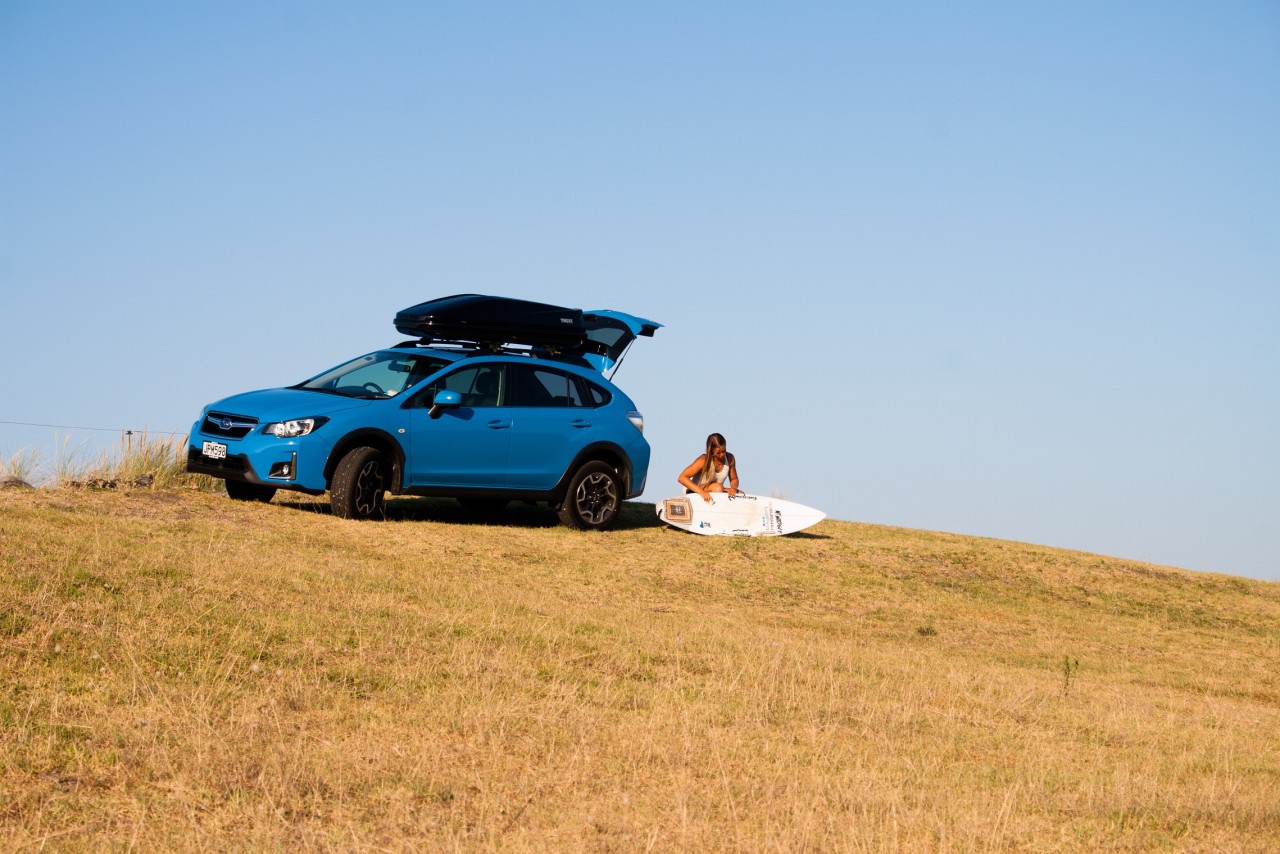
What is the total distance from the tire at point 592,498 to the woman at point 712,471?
54.7 inches

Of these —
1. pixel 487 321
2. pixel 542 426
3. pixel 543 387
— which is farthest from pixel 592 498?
pixel 487 321

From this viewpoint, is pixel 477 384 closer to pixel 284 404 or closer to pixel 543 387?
pixel 543 387

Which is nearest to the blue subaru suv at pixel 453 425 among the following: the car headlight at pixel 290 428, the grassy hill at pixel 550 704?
the car headlight at pixel 290 428

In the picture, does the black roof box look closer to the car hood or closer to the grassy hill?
the car hood

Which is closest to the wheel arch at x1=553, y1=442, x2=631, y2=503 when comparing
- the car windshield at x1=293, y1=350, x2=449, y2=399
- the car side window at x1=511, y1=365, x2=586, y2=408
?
the car side window at x1=511, y1=365, x2=586, y2=408

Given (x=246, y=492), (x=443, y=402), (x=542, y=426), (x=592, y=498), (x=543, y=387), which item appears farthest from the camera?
(x=592, y=498)

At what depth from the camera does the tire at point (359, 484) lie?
14477 mm

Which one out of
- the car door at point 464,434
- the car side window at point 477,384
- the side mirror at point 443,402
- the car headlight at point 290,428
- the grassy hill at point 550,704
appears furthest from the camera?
the car side window at point 477,384

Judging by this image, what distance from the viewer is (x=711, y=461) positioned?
17.6m

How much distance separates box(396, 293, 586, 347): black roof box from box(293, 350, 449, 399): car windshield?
0.49 m

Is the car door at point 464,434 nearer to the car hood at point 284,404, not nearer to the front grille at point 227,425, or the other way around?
the car hood at point 284,404

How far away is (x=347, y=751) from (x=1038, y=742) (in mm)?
3930

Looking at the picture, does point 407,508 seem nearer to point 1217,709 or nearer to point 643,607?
point 643,607

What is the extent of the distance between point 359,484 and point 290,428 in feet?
3.05
